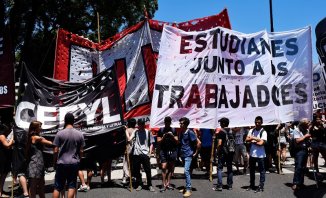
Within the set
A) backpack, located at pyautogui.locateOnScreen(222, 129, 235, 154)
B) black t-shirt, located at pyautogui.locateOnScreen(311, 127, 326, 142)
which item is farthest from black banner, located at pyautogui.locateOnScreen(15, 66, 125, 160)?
black t-shirt, located at pyautogui.locateOnScreen(311, 127, 326, 142)

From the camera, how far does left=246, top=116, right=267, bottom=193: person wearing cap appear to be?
877 cm

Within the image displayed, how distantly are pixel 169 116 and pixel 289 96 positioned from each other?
2.73 meters

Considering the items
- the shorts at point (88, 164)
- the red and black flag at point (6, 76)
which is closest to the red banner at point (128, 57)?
the shorts at point (88, 164)

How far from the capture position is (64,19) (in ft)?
77.6

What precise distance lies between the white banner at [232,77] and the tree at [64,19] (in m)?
13.9

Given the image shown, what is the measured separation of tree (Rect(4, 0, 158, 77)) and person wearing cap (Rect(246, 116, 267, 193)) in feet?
51.2

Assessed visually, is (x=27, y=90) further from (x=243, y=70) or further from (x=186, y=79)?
(x=243, y=70)

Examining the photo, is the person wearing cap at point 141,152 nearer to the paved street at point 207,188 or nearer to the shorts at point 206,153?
the paved street at point 207,188

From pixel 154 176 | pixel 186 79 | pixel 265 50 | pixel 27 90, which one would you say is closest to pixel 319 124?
pixel 265 50

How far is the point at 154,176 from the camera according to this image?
35.7 ft

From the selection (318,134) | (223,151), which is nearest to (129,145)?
(223,151)

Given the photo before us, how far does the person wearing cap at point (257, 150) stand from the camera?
8.77 metres

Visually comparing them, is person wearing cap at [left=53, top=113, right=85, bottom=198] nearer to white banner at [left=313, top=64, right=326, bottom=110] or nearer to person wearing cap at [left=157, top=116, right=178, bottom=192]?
person wearing cap at [left=157, top=116, right=178, bottom=192]

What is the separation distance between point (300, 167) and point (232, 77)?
96.8 inches
